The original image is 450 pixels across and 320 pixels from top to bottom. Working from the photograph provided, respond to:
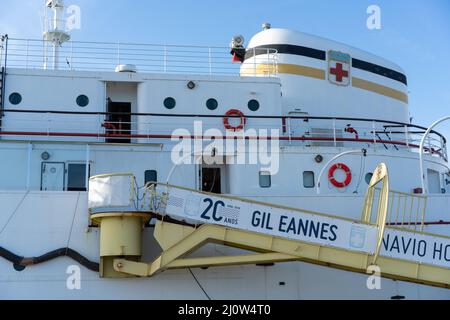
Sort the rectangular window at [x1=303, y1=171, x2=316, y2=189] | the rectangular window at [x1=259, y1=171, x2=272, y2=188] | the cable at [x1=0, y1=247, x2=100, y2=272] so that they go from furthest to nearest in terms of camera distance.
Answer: the rectangular window at [x1=303, y1=171, x2=316, y2=189] → the rectangular window at [x1=259, y1=171, x2=272, y2=188] → the cable at [x1=0, y1=247, x2=100, y2=272]

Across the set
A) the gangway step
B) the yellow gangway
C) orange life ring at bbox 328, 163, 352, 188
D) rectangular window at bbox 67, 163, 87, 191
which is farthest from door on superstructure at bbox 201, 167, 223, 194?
the gangway step

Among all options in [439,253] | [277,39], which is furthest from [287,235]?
[277,39]

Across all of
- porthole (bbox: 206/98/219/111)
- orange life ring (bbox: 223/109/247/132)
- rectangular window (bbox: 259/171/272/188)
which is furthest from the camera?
porthole (bbox: 206/98/219/111)

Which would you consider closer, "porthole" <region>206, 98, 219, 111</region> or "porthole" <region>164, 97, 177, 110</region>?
"porthole" <region>164, 97, 177, 110</region>

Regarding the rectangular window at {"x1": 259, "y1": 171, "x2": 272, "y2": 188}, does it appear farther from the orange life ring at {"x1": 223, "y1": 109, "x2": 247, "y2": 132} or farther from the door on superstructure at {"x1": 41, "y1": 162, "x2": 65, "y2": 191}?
the door on superstructure at {"x1": 41, "y1": 162, "x2": 65, "y2": 191}

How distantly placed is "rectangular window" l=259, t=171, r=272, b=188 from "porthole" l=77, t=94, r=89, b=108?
15.8ft

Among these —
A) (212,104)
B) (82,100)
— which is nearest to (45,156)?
(82,100)

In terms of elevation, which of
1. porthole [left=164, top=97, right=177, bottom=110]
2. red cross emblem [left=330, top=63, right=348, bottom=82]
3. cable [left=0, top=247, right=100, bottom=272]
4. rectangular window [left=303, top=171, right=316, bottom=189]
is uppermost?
red cross emblem [left=330, top=63, right=348, bottom=82]

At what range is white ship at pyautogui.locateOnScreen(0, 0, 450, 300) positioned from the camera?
11875 millimetres

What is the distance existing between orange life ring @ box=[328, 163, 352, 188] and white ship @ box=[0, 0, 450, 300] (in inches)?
2.3

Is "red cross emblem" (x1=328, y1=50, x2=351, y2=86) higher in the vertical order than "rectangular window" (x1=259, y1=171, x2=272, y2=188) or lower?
higher

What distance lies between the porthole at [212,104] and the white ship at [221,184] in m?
0.03

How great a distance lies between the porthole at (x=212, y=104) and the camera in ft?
52.7
